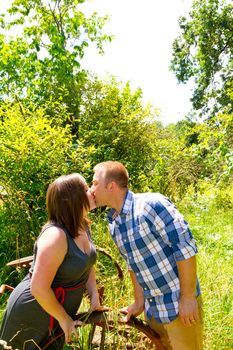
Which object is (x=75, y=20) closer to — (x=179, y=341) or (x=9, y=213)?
(x=9, y=213)

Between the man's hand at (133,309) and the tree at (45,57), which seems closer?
the man's hand at (133,309)

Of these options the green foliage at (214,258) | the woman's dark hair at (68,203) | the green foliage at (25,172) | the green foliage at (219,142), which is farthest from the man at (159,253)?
the green foliage at (219,142)

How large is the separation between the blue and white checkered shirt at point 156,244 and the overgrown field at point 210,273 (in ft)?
2.34

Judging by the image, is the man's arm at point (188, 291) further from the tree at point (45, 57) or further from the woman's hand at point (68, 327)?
the tree at point (45, 57)

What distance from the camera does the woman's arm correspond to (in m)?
1.91

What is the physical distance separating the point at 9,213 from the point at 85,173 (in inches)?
44.6

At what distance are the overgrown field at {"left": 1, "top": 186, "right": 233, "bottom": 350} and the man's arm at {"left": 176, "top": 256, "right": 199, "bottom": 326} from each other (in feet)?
2.70

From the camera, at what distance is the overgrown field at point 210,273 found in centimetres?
A: 312

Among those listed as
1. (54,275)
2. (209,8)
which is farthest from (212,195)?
(209,8)

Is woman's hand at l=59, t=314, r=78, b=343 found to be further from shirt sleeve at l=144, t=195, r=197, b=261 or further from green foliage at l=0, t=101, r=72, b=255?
green foliage at l=0, t=101, r=72, b=255

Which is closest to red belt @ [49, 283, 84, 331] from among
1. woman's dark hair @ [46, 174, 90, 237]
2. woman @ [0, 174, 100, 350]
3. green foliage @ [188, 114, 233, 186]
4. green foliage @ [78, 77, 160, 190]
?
woman @ [0, 174, 100, 350]

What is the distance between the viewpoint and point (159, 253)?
2.15 meters

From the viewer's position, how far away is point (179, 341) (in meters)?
2.23

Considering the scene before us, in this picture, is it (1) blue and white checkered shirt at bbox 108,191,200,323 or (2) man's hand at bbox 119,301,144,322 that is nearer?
(1) blue and white checkered shirt at bbox 108,191,200,323
